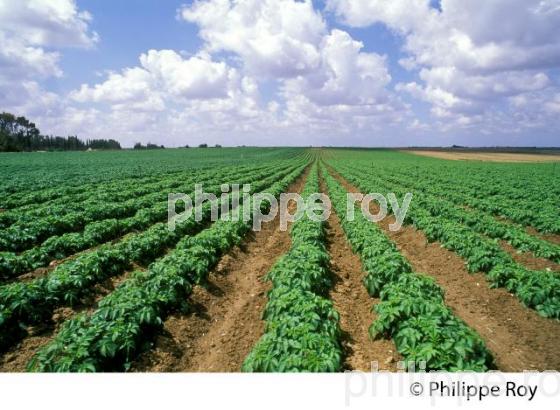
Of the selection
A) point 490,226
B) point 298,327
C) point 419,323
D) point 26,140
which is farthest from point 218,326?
point 26,140

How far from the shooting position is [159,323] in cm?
652

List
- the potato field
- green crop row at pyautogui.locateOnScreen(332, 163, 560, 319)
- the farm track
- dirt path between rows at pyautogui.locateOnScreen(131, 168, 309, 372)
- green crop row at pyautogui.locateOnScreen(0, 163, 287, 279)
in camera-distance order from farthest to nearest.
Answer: green crop row at pyautogui.locateOnScreen(0, 163, 287, 279), green crop row at pyautogui.locateOnScreen(332, 163, 560, 319), dirt path between rows at pyautogui.locateOnScreen(131, 168, 309, 372), the farm track, the potato field

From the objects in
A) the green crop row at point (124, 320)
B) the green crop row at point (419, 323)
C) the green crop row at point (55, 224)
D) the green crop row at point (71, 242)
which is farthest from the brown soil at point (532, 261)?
the green crop row at point (55, 224)

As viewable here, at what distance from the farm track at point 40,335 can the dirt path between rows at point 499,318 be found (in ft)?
25.2

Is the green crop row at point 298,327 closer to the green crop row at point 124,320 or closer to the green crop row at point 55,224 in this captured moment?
the green crop row at point 124,320

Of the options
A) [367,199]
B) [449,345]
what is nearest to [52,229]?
[449,345]

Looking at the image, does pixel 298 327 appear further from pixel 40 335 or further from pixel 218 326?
pixel 40 335

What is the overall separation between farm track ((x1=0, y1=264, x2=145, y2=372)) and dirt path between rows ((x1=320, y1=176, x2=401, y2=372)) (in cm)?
518

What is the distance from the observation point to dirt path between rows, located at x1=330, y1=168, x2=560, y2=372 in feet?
20.4

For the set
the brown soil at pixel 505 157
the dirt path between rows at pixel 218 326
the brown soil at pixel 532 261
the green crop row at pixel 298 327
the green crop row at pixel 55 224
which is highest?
the brown soil at pixel 505 157

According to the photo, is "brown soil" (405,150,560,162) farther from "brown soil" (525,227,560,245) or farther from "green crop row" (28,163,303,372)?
"green crop row" (28,163,303,372)

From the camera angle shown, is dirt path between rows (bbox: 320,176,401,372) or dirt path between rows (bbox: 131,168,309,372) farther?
dirt path between rows (bbox: 131,168,309,372)

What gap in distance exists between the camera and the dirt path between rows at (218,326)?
20.2 ft

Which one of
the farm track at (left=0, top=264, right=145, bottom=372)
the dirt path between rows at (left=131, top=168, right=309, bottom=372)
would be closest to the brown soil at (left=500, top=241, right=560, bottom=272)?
the dirt path between rows at (left=131, top=168, right=309, bottom=372)
